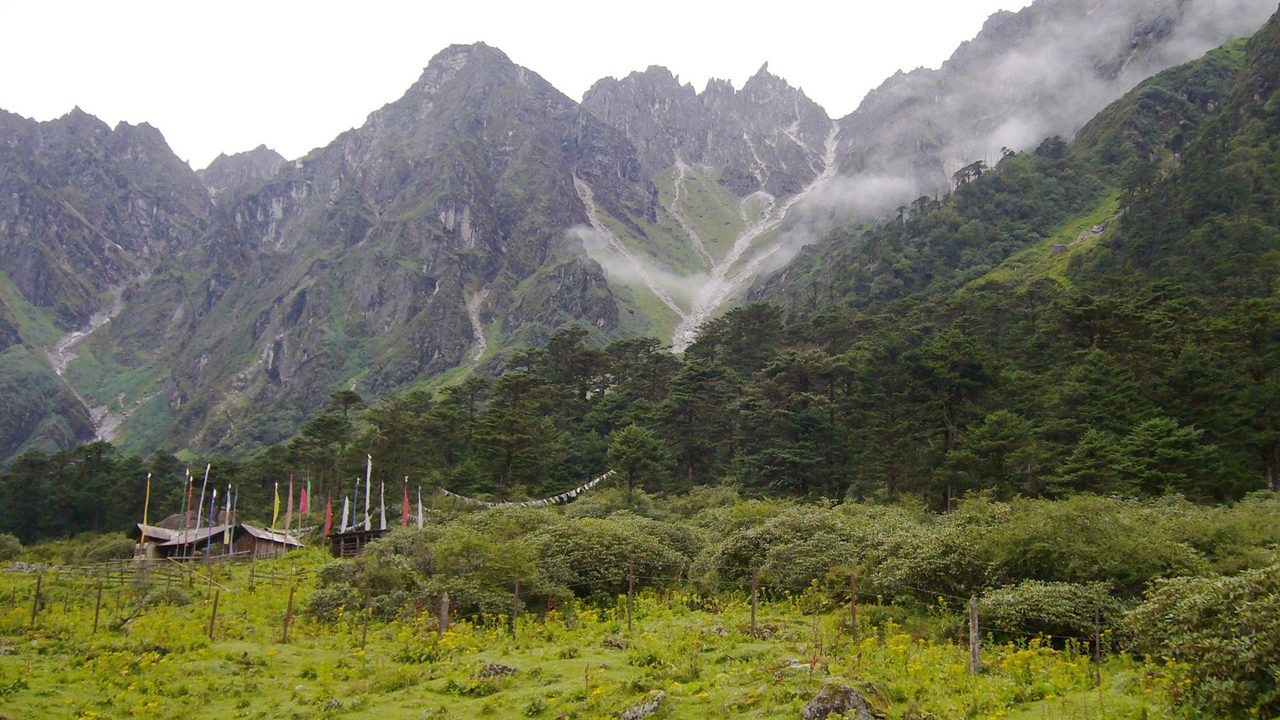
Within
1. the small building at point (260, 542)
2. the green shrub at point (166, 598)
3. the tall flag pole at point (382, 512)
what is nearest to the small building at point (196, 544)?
the small building at point (260, 542)

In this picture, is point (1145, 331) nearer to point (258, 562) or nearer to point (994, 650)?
point (994, 650)

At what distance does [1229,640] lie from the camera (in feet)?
34.1

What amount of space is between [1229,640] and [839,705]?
5.62m

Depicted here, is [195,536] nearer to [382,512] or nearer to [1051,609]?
[382,512]

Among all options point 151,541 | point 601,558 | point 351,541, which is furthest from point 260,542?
point 601,558

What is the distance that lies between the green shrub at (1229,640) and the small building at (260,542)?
53.6 m

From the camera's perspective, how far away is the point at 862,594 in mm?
22688

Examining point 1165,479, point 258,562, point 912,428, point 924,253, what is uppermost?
point 924,253

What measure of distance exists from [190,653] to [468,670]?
28.8 ft

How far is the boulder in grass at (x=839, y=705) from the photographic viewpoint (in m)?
11.7

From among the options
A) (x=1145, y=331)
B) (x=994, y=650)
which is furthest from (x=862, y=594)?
(x=1145, y=331)

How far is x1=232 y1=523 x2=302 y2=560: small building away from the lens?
52.1 m

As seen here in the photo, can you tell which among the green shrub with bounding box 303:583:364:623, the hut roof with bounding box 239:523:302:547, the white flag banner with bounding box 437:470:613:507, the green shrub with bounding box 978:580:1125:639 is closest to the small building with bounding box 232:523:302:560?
the hut roof with bounding box 239:523:302:547

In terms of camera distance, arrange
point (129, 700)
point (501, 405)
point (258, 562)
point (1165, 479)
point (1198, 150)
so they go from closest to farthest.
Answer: point (129, 700) → point (1165, 479) → point (258, 562) → point (501, 405) → point (1198, 150)
